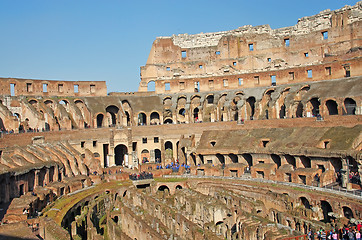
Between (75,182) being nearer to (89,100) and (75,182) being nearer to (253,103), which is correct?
(89,100)

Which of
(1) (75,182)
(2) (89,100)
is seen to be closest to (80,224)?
(1) (75,182)

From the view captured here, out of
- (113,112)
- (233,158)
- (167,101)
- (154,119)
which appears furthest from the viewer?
(154,119)

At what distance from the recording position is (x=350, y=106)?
35.9 m

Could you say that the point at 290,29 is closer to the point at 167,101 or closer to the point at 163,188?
the point at 167,101

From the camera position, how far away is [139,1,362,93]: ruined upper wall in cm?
Result: 4391

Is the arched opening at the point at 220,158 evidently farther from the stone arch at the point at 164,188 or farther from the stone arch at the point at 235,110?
the stone arch at the point at 235,110

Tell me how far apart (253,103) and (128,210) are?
2718cm

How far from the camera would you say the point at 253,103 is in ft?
153

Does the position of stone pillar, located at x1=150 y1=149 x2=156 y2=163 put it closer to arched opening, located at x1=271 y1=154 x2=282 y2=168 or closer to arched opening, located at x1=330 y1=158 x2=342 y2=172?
arched opening, located at x1=271 y1=154 x2=282 y2=168

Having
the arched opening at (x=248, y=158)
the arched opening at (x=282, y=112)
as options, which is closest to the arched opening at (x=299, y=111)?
the arched opening at (x=282, y=112)

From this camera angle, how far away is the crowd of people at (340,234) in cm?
1802

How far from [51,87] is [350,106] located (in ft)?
120

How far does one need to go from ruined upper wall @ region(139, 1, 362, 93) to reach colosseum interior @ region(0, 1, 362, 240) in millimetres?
156

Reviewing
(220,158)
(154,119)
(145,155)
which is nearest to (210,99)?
(154,119)
